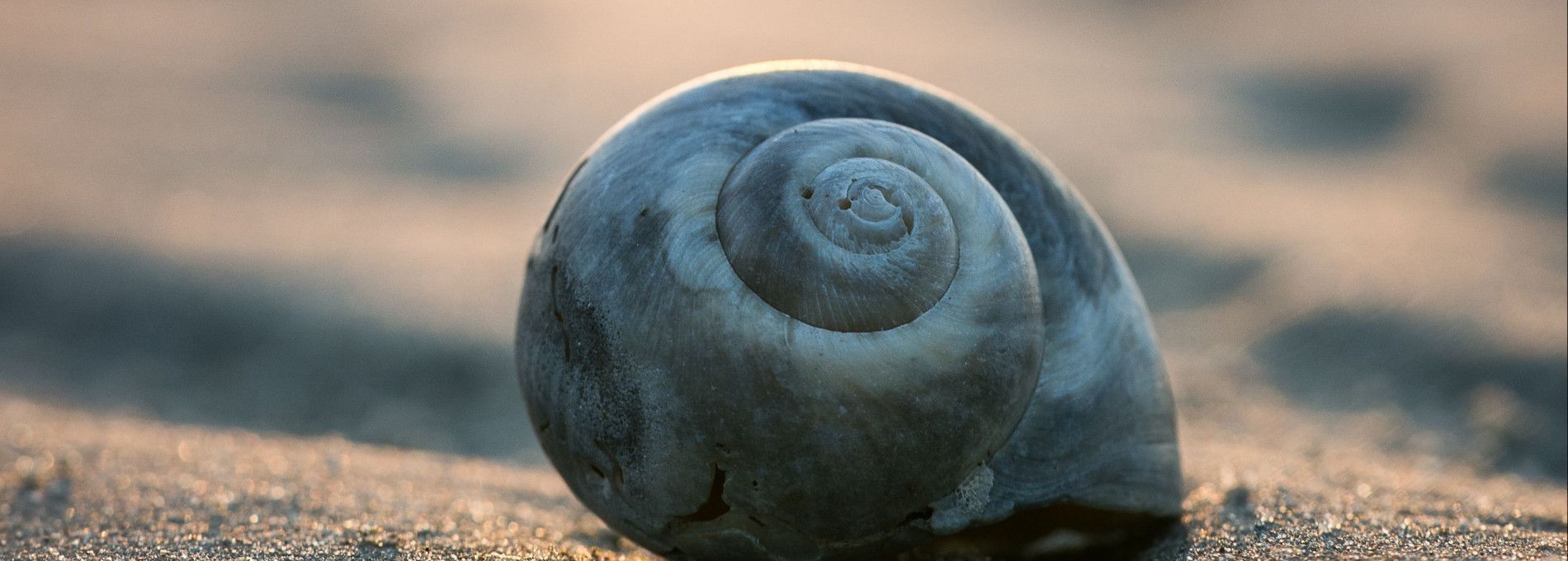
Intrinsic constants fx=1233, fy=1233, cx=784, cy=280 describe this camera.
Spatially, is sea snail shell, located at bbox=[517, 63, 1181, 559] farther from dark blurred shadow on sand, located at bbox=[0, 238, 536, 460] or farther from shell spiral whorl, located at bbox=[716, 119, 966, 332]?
dark blurred shadow on sand, located at bbox=[0, 238, 536, 460]

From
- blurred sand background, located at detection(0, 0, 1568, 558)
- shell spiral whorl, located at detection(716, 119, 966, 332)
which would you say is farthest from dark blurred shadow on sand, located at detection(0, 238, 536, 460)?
shell spiral whorl, located at detection(716, 119, 966, 332)

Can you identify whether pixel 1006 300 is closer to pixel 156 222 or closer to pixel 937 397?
pixel 937 397

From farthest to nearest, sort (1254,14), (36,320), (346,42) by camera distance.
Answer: (1254,14)
(346,42)
(36,320)

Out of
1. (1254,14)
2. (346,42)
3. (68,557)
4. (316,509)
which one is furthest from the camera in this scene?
(1254,14)

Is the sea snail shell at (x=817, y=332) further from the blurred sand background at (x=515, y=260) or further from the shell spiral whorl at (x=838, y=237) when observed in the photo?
the blurred sand background at (x=515, y=260)

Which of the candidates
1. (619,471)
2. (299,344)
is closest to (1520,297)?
(619,471)
